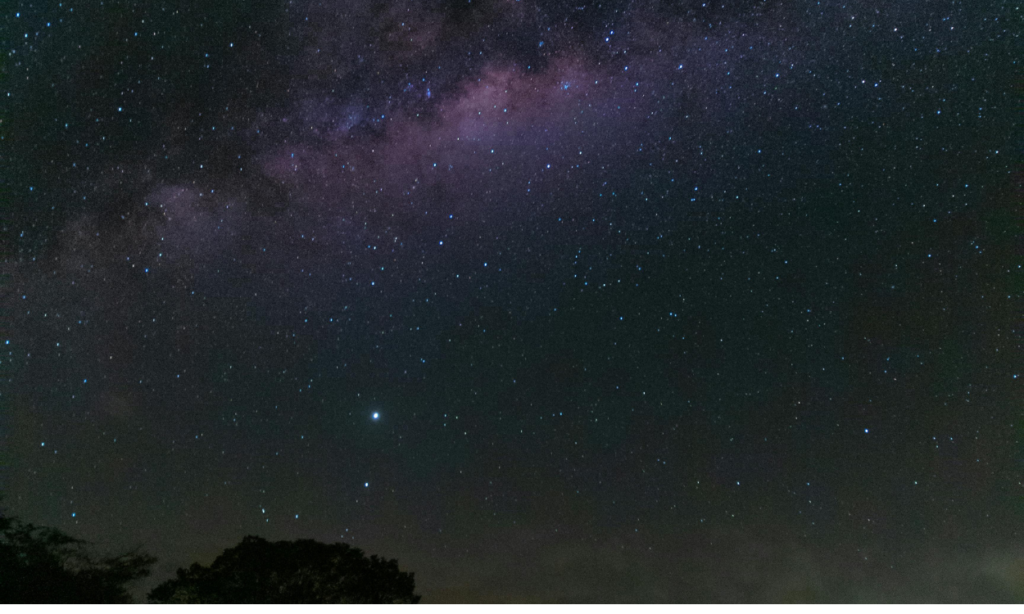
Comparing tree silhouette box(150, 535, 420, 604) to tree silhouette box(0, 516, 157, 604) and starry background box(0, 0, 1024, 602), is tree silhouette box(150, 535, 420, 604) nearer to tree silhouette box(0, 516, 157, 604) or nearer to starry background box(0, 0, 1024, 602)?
starry background box(0, 0, 1024, 602)

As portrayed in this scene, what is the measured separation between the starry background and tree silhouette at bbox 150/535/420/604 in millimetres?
95

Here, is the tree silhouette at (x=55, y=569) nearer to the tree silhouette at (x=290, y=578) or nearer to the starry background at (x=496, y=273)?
the starry background at (x=496, y=273)

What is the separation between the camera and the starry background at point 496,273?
11.4 ft

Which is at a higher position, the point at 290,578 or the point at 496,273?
the point at 496,273

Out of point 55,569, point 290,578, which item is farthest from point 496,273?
point 55,569

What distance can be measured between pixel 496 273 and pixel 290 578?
1.97m

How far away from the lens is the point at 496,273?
3781 mm

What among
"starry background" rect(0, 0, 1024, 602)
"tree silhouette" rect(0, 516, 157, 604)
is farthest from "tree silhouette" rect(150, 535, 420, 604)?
"tree silhouette" rect(0, 516, 157, 604)

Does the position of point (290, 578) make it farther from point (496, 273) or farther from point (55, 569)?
point (496, 273)

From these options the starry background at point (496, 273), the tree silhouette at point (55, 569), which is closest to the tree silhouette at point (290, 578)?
the starry background at point (496, 273)

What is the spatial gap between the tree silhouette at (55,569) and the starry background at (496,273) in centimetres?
12

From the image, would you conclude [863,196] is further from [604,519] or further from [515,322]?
[604,519]
